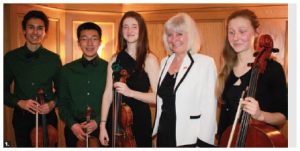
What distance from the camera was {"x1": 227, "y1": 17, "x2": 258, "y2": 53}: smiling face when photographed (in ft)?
8.16

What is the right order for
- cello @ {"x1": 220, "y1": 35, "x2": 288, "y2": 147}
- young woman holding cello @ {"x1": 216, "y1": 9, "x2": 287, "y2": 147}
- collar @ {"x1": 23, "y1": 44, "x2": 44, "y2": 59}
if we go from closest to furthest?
1. cello @ {"x1": 220, "y1": 35, "x2": 288, "y2": 147}
2. young woman holding cello @ {"x1": 216, "y1": 9, "x2": 287, "y2": 147}
3. collar @ {"x1": 23, "y1": 44, "x2": 44, "y2": 59}

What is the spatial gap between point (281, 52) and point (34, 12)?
196 centimetres

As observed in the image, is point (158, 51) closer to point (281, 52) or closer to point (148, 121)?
point (148, 121)

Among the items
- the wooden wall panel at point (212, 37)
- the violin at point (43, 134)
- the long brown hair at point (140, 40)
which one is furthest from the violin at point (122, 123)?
the wooden wall panel at point (212, 37)

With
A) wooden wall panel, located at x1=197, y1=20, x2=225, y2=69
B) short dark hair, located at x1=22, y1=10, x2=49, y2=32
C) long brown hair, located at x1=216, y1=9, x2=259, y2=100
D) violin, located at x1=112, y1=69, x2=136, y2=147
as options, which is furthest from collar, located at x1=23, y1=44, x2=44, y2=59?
long brown hair, located at x1=216, y1=9, x2=259, y2=100

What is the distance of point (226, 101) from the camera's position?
101 inches

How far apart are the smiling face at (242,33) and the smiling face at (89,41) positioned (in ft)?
3.46

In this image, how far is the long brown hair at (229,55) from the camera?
8.23 feet

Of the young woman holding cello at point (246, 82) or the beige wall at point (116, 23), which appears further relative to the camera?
the beige wall at point (116, 23)

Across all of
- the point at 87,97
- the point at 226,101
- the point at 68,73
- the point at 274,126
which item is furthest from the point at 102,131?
the point at 274,126

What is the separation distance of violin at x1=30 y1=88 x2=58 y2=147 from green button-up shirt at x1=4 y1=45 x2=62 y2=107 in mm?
69

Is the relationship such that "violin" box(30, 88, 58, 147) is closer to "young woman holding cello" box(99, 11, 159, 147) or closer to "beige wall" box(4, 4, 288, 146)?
"beige wall" box(4, 4, 288, 146)

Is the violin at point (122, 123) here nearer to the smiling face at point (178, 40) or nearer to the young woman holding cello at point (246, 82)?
the smiling face at point (178, 40)

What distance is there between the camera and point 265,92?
2385mm
